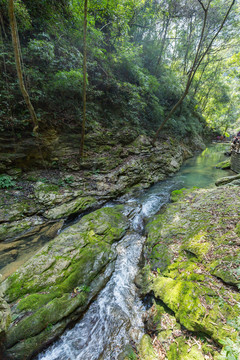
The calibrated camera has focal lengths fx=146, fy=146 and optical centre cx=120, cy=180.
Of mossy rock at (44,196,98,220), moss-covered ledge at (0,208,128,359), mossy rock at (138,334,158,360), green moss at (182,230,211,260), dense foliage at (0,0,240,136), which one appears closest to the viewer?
mossy rock at (138,334,158,360)

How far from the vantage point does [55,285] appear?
3.28 m

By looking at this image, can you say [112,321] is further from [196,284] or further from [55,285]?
[196,284]

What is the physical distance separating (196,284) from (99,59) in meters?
13.1

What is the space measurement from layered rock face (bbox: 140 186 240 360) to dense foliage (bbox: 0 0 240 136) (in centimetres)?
763

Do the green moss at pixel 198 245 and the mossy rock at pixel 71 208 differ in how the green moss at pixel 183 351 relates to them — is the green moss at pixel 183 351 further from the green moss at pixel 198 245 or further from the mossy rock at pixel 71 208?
the mossy rock at pixel 71 208

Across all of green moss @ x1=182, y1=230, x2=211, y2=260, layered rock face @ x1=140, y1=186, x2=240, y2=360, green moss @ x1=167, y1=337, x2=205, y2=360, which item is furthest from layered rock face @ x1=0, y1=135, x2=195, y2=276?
green moss @ x1=182, y1=230, x2=211, y2=260

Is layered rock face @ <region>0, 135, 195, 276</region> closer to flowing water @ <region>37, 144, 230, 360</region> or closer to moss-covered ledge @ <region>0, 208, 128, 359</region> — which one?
moss-covered ledge @ <region>0, 208, 128, 359</region>

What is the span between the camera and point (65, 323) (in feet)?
9.32

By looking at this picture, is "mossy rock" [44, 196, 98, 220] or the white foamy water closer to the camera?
the white foamy water

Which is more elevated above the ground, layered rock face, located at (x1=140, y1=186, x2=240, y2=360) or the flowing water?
layered rock face, located at (x1=140, y1=186, x2=240, y2=360)

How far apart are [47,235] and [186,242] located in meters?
4.45

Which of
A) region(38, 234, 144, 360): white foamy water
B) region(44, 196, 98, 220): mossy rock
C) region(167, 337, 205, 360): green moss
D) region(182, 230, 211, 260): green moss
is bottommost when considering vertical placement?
region(38, 234, 144, 360): white foamy water

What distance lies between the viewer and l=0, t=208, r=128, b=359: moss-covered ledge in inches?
101

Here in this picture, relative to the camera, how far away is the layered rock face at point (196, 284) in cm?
213
